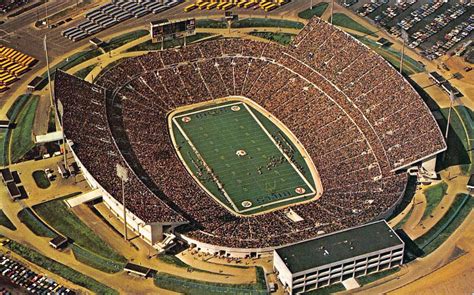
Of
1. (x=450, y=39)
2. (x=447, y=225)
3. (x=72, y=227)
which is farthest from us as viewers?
(x=450, y=39)

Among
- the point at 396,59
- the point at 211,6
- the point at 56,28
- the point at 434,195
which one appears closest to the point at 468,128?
the point at 434,195

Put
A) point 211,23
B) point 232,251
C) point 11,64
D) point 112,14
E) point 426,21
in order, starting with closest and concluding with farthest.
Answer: point 232,251 < point 11,64 < point 211,23 < point 112,14 < point 426,21

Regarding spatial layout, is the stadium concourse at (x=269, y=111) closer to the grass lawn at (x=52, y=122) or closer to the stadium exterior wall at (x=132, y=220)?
the stadium exterior wall at (x=132, y=220)

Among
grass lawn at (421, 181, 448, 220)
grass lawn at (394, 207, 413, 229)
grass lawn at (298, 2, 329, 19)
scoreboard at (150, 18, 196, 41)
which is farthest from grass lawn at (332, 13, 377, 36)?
grass lawn at (394, 207, 413, 229)

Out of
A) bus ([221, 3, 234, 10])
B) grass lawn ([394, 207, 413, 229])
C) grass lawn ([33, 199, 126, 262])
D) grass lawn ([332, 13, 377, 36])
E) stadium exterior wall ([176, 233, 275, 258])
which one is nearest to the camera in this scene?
stadium exterior wall ([176, 233, 275, 258])

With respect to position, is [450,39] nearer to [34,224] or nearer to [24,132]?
[24,132]

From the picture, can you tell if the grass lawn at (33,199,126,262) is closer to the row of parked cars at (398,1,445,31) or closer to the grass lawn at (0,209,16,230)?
the grass lawn at (0,209,16,230)

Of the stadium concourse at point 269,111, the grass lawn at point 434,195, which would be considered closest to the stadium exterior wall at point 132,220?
the stadium concourse at point 269,111
